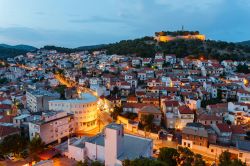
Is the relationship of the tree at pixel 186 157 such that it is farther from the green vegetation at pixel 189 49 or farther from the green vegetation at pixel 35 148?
the green vegetation at pixel 189 49

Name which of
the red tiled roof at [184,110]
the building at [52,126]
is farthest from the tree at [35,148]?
the red tiled roof at [184,110]

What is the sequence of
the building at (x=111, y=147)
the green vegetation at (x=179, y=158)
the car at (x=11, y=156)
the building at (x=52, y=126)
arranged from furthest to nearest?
the building at (x=52, y=126)
the car at (x=11, y=156)
the building at (x=111, y=147)
the green vegetation at (x=179, y=158)

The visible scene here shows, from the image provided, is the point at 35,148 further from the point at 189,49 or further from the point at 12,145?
the point at 189,49

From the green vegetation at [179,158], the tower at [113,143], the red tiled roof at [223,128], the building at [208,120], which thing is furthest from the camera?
the building at [208,120]

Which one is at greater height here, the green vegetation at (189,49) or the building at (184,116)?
the green vegetation at (189,49)

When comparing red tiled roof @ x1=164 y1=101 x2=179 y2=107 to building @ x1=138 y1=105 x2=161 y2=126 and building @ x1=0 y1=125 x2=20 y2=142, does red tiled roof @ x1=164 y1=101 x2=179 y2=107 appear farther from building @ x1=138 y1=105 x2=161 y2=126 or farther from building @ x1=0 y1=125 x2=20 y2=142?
building @ x1=0 y1=125 x2=20 y2=142

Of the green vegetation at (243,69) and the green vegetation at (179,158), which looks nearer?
the green vegetation at (179,158)

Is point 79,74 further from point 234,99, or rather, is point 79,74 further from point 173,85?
point 234,99

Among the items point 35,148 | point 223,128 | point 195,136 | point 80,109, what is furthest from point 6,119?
point 223,128
